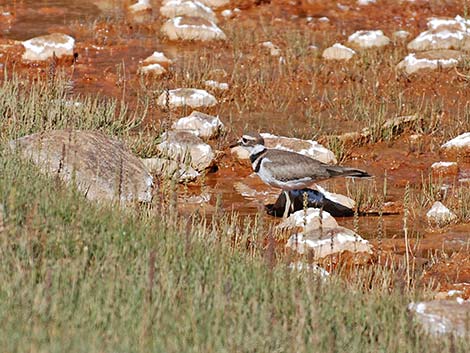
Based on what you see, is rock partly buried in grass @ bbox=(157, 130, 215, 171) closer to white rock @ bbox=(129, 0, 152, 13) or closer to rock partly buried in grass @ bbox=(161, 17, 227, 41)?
rock partly buried in grass @ bbox=(161, 17, 227, 41)

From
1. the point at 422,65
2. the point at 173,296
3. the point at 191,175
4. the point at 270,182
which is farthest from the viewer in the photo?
the point at 422,65

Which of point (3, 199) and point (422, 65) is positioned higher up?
point (3, 199)

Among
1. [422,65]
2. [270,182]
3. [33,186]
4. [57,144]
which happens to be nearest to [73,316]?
[33,186]

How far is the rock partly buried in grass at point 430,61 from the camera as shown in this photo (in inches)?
630

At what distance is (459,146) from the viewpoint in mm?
12828

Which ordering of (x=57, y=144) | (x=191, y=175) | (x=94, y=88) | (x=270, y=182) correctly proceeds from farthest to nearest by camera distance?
(x=94, y=88) < (x=191, y=175) < (x=270, y=182) < (x=57, y=144)

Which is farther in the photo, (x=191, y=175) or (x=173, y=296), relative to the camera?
(x=191, y=175)

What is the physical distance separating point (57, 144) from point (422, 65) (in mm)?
8113

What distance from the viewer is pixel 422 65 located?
16016 millimetres

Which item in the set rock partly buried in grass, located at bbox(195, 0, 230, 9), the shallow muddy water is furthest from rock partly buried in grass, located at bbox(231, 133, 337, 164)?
rock partly buried in grass, located at bbox(195, 0, 230, 9)

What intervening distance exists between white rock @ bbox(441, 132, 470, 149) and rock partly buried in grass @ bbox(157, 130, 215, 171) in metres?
3.02

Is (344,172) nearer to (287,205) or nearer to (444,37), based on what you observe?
(287,205)

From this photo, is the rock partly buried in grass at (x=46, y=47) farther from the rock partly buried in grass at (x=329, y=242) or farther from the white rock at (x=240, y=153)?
the rock partly buried in grass at (x=329, y=242)

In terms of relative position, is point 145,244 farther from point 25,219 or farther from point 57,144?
point 57,144
